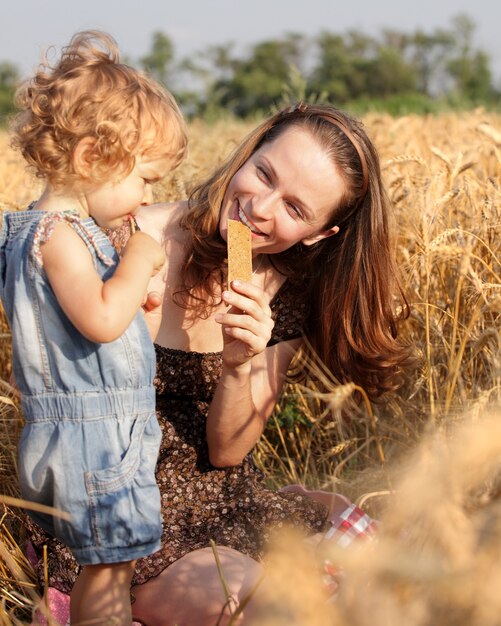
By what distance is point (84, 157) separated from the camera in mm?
1500

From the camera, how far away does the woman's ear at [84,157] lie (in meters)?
1.49

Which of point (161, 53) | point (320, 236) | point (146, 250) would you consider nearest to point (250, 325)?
point (146, 250)

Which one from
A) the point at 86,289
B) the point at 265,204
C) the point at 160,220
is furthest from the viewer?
the point at 160,220

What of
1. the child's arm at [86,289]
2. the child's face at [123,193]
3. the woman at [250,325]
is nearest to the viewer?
the child's arm at [86,289]

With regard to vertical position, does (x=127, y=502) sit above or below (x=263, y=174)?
below

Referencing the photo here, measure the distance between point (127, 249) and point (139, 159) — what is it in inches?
7.2

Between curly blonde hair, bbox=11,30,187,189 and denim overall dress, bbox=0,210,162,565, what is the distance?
0.11 metres

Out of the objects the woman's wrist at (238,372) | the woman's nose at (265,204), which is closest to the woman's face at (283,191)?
the woman's nose at (265,204)

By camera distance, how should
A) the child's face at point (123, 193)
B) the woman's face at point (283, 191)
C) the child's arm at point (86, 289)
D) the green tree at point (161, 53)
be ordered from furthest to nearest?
the green tree at point (161, 53) → the woman's face at point (283, 191) → the child's face at point (123, 193) → the child's arm at point (86, 289)

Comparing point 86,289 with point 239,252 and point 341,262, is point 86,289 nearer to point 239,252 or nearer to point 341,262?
point 239,252

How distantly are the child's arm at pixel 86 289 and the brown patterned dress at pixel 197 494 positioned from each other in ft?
2.34

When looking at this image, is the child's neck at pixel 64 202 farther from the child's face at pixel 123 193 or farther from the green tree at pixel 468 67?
the green tree at pixel 468 67

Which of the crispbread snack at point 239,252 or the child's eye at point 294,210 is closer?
the crispbread snack at point 239,252

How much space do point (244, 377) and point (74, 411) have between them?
60 centimetres
